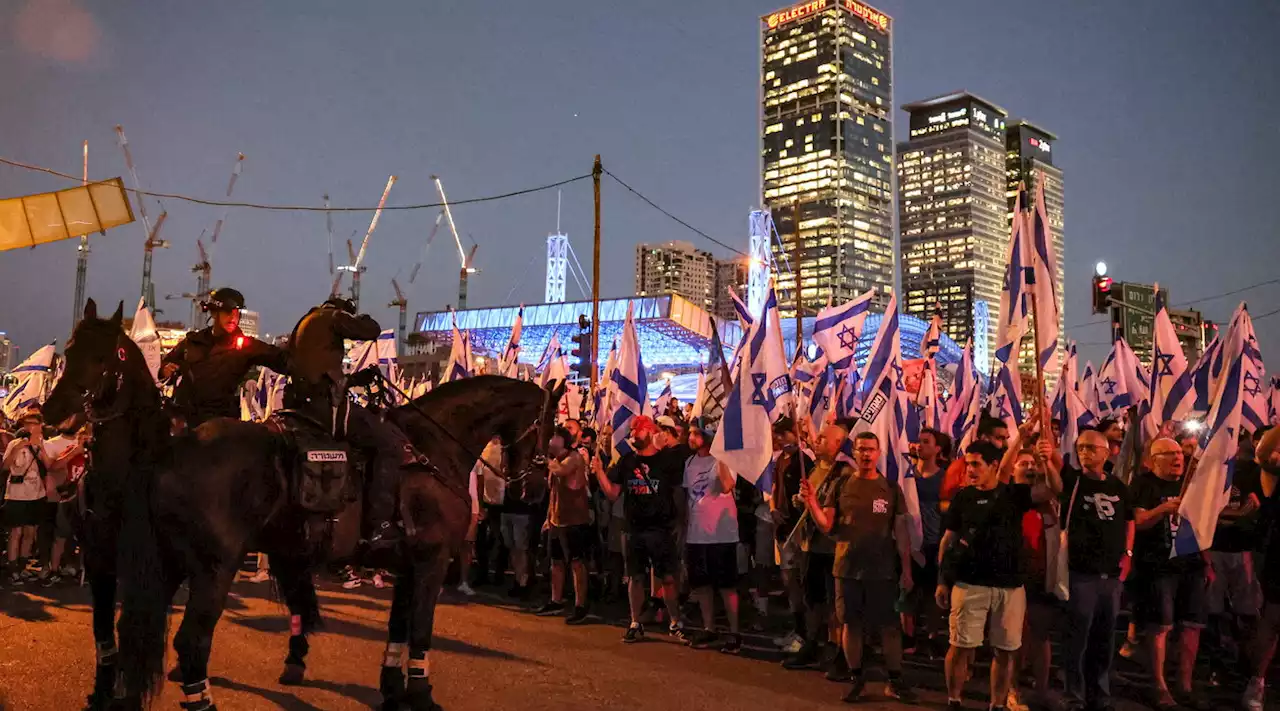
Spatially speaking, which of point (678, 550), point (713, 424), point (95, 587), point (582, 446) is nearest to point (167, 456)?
point (95, 587)

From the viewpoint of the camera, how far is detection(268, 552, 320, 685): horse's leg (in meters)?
7.28

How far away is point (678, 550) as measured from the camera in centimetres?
1005

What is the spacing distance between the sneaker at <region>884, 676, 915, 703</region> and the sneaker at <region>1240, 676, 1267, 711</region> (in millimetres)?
2547

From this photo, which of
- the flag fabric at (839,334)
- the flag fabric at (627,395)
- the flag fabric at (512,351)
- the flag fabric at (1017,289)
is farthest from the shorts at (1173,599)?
the flag fabric at (512,351)

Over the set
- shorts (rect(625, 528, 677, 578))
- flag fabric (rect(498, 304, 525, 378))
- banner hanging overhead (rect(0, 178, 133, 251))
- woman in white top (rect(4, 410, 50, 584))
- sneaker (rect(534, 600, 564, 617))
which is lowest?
sneaker (rect(534, 600, 564, 617))

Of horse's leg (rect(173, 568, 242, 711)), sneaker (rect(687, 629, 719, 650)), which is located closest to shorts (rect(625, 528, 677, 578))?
sneaker (rect(687, 629, 719, 650))

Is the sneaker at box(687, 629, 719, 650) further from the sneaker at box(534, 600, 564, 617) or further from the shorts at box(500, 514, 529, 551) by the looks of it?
the shorts at box(500, 514, 529, 551)

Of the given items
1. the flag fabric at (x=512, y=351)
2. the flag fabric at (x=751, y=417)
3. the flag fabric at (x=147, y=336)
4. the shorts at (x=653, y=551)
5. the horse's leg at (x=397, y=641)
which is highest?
the flag fabric at (x=512, y=351)

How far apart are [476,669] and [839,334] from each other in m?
7.85

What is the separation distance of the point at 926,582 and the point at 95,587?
23.9 ft

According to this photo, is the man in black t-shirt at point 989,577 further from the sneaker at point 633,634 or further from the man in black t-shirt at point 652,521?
the sneaker at point 633,634

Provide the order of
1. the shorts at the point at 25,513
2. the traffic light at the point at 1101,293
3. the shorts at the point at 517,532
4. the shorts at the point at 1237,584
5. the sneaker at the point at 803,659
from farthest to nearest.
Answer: the traffic light at the point at 1101,293, the shorts at the point at 25,513, the shorts at the point at 517,532, the sneaker at the point at 803,659, the shorts at the point at 1237,584

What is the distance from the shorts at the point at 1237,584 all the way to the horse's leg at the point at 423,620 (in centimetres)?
668

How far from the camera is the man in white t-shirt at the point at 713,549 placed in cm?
945
